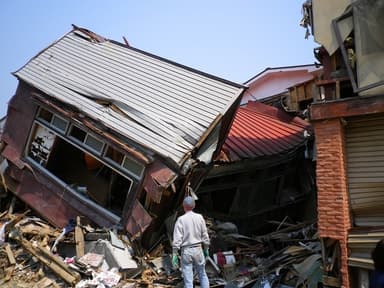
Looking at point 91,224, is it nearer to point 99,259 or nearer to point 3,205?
point 99,259

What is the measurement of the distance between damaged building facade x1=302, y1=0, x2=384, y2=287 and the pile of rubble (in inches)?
42.0

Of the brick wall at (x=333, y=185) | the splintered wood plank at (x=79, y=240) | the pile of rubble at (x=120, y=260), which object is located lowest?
the pile of rubble at (x=120, y=260)

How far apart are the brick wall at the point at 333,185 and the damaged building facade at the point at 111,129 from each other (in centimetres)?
276

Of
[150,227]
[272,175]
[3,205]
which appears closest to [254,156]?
[272,175]

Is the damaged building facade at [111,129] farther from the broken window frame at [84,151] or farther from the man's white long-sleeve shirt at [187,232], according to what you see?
the man's white long-sleeve shirt at [187,232]

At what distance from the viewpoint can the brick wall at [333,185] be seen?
710cm

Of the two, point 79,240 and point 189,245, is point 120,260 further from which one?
point 189,245

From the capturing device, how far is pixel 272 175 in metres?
13.4

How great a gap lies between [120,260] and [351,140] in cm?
504

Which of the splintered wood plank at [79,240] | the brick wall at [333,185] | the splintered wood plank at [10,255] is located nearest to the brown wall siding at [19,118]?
the splintered wood plank at [10,255]

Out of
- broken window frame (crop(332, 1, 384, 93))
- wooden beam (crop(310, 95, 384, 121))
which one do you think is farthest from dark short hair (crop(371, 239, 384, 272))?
broken window frame (crop(332, 1, 384, 93))

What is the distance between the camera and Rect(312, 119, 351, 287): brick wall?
23.3 feet

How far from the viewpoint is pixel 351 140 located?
7438mm

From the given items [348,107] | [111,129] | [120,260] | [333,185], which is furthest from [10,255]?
[348,107]
